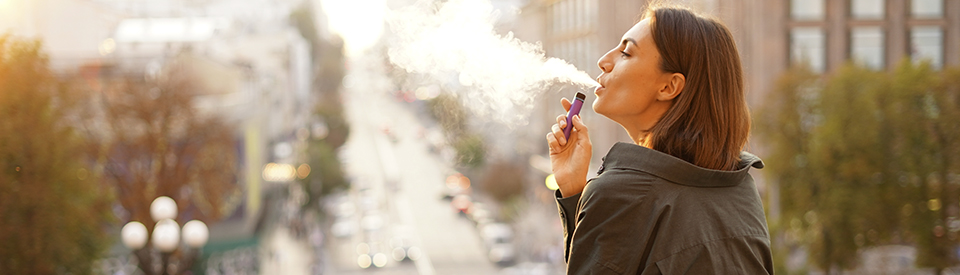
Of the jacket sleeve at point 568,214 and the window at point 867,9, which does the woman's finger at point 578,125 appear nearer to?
the jacket sleeve at point 568,214

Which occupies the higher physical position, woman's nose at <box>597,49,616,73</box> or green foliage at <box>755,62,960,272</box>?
woman's nose at <box>597,49,616,73</box>

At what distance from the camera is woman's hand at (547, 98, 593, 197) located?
70.0 inches

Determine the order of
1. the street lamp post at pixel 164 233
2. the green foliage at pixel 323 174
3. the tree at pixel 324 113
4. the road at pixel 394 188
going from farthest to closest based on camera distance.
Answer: the tree at pixel 324 113
the green foliage at pixel 323 174
the road at pixel 394 188
the street lamp post at pixel 164 233

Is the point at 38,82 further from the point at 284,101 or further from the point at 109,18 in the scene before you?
the point at 284,101

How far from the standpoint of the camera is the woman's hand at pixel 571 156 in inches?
70.0

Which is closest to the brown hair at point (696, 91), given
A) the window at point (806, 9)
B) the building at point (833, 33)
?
the building at point (833, 33)

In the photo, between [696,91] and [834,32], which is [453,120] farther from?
[834,32]

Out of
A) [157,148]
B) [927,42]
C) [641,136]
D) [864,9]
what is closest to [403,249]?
[157,148]

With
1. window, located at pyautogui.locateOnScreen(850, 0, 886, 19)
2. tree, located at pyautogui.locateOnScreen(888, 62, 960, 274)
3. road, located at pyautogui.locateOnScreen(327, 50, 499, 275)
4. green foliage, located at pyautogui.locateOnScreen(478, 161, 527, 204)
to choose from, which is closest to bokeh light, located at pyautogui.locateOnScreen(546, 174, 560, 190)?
tree, located at pyautogui.locateOnScreen(888, 62, 960, 274)

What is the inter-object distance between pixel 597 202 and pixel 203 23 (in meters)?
40.5

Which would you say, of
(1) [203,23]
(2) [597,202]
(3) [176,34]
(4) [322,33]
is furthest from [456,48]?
(4) [322,33]

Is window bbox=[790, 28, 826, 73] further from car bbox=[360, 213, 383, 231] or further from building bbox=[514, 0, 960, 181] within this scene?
car bbox=[360, 213, 383, 231]

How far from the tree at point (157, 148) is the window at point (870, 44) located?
23.2 metres

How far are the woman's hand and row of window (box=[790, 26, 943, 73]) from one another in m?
26.6
